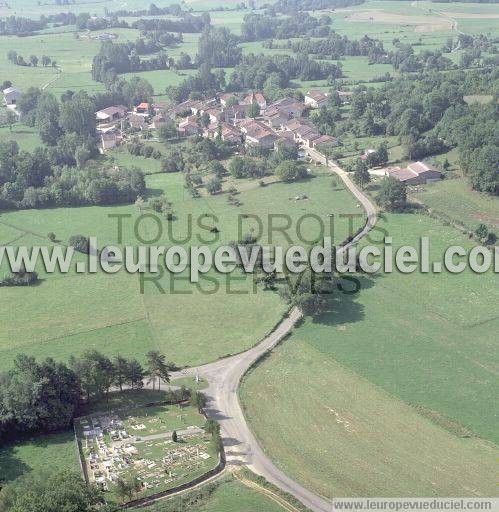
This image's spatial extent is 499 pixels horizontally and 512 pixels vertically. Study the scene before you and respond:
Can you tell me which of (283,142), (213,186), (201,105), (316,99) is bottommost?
(213,186)

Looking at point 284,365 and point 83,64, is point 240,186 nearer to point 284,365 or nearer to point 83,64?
point 284,365

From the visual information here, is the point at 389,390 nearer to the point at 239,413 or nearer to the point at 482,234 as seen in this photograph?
the point at 239,413

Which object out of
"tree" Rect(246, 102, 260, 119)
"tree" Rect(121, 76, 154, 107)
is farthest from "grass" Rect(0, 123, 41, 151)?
"tree" Rect(246, 102, 260, 119)

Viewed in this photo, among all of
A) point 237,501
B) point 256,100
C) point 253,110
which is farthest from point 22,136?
point 237,501

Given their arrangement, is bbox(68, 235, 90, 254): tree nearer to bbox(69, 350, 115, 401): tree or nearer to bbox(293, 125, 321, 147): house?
bbox(69, 350, 115, 401): tree

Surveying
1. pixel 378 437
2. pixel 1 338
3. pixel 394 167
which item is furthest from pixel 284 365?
pixel 394 167

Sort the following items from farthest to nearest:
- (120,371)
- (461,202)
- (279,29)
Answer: (279,29) → (461,202) → (120,371)
